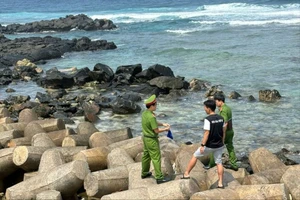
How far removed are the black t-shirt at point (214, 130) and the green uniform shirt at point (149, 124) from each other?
1.05 metres

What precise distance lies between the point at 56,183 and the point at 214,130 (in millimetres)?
3479

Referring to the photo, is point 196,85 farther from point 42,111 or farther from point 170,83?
point 42,111

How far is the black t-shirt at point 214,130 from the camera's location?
960 cm

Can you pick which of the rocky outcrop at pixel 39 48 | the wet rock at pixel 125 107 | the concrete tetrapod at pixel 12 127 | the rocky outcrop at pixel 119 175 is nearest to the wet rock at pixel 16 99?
the wet rock at pixel 125 107

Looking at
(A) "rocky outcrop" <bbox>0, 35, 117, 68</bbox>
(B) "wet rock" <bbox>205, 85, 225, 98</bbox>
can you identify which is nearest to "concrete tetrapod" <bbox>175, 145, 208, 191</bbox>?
(B) "wet rock" <bbox>205, 85, 225, 98</bbox>

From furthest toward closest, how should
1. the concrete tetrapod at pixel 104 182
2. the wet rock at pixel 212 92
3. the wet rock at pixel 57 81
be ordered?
the wet rock at pixel 57 81 → the wet rock at pixel 212 92 → the concrete tetrapod at pixel 104 182

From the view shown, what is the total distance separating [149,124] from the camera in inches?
388

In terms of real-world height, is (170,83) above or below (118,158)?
below

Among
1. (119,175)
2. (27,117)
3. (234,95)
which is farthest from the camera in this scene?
(234,95)

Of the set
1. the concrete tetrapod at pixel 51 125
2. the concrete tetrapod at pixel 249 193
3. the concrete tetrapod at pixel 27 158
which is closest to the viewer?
the concrete tetrapod at pixel 249 193

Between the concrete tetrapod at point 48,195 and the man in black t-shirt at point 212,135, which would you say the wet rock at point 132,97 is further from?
the concrete tetrapod at point 48,195

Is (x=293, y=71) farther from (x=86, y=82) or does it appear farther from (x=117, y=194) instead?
(x=117, y=194)

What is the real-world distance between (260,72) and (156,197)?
20176 millimetres

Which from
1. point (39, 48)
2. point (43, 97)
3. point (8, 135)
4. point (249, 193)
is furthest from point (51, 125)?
point (39, 48)
